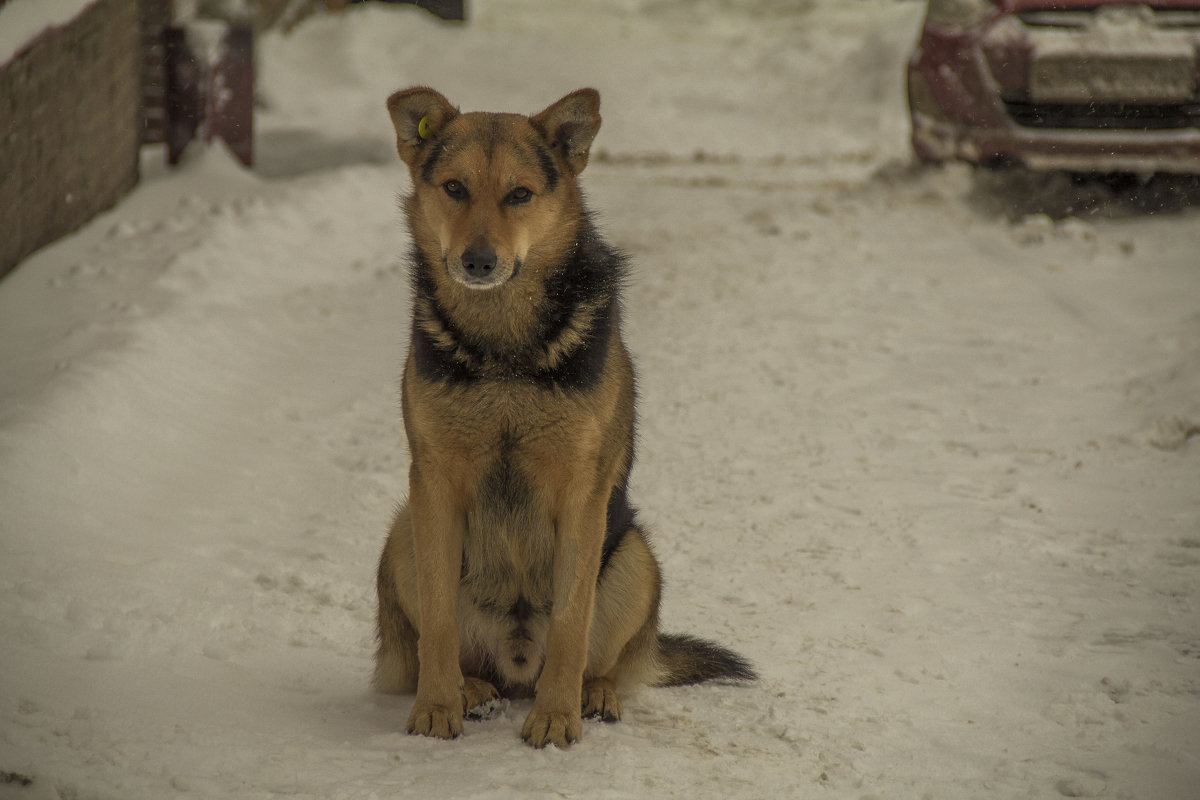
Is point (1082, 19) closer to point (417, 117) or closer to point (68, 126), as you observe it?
point (417, 117)

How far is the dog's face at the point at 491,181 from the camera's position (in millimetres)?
3166

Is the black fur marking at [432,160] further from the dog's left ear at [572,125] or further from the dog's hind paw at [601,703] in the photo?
the dog's hind paw at [601,703]

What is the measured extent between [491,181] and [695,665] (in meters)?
1.67

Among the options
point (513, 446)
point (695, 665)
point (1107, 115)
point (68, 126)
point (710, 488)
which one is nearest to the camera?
point (513, 446)

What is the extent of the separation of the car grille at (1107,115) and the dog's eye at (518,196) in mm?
6471

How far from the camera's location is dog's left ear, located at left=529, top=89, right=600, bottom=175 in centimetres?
339

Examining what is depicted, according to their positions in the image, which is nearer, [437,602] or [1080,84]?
[437,602]

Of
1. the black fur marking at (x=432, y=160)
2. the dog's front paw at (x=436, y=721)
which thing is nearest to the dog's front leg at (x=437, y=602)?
the dog's front paw at (x=436, y=721)

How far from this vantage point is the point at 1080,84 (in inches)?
328

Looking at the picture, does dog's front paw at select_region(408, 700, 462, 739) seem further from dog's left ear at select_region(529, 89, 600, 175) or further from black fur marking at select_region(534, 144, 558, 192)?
dog's left ear at select_region(529, 89, 600, 175)

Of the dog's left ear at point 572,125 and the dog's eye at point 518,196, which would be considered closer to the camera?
the dog's eye at point 518,196

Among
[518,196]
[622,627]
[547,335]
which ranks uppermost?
[518,196]

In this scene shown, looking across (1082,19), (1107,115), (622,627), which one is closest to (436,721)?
(622,627)

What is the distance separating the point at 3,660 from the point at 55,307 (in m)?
3.28
